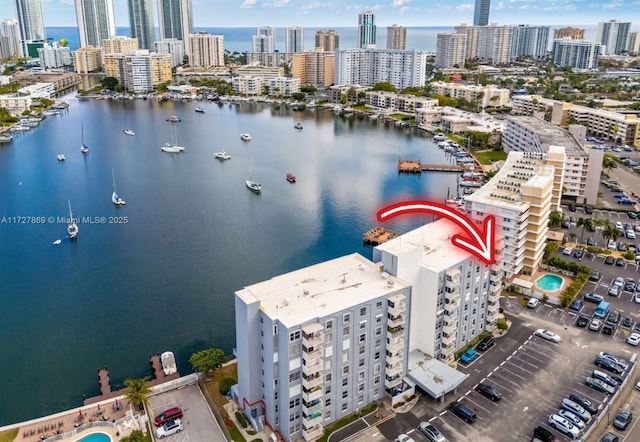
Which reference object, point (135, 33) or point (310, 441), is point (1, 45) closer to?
point (135, 33)

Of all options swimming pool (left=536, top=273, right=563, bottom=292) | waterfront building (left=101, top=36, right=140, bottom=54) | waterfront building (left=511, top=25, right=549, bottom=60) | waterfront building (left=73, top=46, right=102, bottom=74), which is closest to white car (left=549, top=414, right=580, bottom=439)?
swimming pool (left=536, top=273, right=563, bottom=292)

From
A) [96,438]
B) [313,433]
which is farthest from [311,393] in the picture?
[96,438]

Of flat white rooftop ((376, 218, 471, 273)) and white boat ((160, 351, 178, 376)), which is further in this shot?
white boat ((160, 351, 178, 376))

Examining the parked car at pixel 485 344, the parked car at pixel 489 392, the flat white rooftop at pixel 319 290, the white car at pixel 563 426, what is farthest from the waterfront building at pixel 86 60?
the white car at pixel 563 426

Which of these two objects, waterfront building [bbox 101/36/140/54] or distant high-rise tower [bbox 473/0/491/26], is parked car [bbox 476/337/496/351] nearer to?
waterfront building [bbox 101/36/140/54]

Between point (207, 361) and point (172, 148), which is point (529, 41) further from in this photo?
point (207, 361)

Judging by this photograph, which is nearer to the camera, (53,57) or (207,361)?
(207,361)
